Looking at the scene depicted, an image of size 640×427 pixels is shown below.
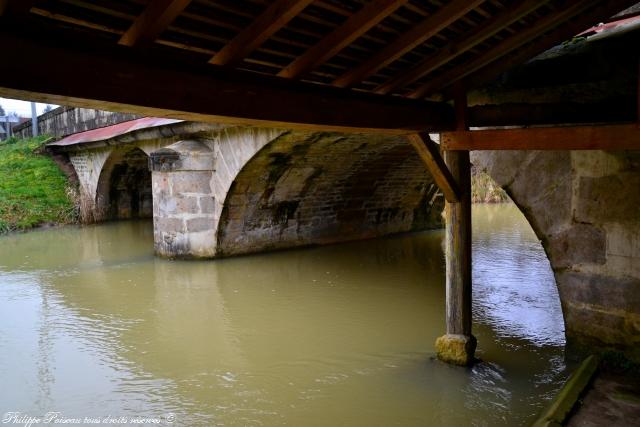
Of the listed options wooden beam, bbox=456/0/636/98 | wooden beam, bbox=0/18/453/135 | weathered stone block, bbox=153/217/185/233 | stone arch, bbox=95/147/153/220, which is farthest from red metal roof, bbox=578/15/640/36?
stone arch, bbox=95/147/153/220

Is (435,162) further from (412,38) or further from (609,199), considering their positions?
(609,199)

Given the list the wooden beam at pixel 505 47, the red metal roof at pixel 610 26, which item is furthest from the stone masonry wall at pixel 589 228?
the red metal roof at pixel 610 26

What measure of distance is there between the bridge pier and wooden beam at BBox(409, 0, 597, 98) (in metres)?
4.88

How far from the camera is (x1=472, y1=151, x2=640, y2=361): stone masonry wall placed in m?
3.59

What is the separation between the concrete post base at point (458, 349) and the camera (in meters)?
3.84

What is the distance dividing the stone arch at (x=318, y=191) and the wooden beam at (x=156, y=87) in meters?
3.90

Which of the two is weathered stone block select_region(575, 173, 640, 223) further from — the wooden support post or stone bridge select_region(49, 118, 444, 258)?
stone bridge select_region(49, 118, 444, 258)

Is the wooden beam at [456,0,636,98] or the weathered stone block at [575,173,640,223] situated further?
the weathered stone block at [575,173,640,223]

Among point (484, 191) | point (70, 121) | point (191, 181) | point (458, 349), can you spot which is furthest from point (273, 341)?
point (484, 191)

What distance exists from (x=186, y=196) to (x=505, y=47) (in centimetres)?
569

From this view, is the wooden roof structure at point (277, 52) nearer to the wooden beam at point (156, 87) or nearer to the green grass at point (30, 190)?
the wooden beam at point (156, 87)

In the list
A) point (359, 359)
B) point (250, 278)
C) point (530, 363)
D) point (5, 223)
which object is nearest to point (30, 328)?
point (250, 278)

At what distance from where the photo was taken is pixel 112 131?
35.0 ft

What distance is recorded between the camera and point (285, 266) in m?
7.80
